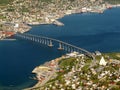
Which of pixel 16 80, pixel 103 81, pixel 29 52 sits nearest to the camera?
pixel 103 81

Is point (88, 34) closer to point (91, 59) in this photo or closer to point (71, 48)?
point (71, 48)

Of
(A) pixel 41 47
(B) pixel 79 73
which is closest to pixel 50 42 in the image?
(A) pixel 41 47

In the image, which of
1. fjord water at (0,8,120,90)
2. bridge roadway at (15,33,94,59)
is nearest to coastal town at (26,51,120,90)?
fjord water at (0,8,120,90)

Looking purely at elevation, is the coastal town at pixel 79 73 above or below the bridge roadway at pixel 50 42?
above

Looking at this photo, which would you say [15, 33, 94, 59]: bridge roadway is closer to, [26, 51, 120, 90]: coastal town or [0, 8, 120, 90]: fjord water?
[0, 8, 120, 90]: fjord water

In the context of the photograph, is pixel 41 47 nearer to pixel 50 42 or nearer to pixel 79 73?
pixel 50 42

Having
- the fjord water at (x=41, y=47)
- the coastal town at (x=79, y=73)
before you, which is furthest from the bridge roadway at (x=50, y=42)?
the coastal town at (x=79, y=73)

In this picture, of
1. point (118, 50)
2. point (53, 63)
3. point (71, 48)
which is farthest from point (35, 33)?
point (53, 63)

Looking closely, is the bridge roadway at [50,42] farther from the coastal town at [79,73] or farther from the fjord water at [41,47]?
the coastal town at [79,73]
